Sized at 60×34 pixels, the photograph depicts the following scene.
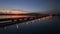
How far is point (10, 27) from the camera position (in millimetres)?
1236

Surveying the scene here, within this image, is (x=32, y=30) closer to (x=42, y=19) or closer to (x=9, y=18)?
(x=42, y=19)

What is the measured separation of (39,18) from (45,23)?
0.37ft

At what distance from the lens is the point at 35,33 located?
1.18 meters

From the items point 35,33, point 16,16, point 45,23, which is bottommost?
point 35,33

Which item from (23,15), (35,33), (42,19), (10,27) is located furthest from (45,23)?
(10,27)

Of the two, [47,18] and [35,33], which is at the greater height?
[47,18]

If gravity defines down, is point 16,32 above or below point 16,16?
below

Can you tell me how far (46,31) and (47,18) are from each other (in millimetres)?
181

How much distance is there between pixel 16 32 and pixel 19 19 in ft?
0.61

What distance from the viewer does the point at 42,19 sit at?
1223 millimetres

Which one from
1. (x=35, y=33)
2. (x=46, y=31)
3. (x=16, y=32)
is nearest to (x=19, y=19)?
(x=16, y=32)

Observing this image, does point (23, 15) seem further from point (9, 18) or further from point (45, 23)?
point (45, 23)

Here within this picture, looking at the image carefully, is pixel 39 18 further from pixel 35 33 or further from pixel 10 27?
pixel 10 27

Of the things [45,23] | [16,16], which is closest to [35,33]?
[45,23]
